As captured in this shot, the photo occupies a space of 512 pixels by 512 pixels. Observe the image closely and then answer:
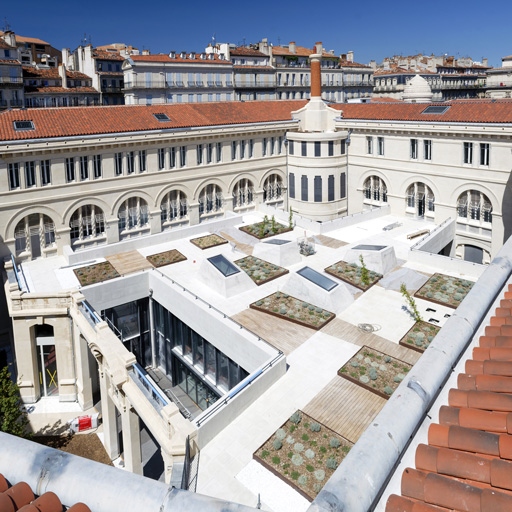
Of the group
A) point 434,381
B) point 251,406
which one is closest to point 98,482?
point 434,381

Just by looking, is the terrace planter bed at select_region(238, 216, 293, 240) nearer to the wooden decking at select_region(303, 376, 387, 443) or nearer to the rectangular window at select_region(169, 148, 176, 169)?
the rectangular window at select_region(169, 148, 176, 169)

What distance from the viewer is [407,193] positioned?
4944 cm

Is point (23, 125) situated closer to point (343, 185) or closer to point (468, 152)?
point (343, 185)

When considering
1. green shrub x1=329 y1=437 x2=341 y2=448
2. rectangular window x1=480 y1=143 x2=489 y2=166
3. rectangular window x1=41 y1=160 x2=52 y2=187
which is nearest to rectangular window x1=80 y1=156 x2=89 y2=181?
rectangular window x1=41 y1=160 x2=52 y2=187

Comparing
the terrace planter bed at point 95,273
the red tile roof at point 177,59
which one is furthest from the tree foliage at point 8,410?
the red tile roof at point 177,59

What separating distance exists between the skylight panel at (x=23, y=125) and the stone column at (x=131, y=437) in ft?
82.8

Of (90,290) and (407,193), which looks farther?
(407,193)

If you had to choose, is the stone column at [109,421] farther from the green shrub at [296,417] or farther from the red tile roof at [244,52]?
the red tile roof at [244,52]

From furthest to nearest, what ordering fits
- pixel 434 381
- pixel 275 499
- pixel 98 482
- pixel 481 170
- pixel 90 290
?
pixel 481 170 < pixel 90 290 < pixel 275 499 < pixel 434 381 < pixel 98 482

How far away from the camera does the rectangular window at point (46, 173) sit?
128ft

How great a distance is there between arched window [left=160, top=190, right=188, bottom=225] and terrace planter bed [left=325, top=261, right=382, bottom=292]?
60.4ft

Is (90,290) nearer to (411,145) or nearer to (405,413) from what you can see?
(405,413)

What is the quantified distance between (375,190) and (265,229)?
15.8m

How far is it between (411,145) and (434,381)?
44.2m
